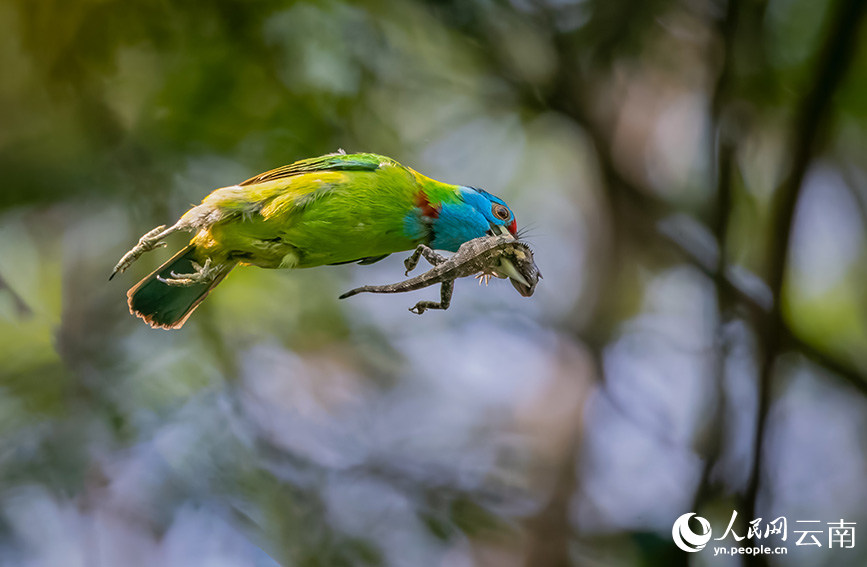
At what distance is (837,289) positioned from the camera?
21.1ft

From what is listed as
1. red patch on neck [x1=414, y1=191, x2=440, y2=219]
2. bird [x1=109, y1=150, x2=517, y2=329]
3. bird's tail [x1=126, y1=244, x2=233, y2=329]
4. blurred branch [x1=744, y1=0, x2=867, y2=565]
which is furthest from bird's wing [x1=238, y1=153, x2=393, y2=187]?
blurred branch [x1=744, y1=0, x2=867, y2=565]

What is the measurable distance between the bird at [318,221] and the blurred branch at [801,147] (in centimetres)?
304

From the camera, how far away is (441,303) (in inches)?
114

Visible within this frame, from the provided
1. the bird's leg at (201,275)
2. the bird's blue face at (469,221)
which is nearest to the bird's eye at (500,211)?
the bird's blue face at (469,221)

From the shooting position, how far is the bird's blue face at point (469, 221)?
3.49 metres

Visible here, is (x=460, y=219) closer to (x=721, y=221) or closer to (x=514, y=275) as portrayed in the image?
(x=514, y=275)

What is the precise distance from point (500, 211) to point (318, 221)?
86 centimetres

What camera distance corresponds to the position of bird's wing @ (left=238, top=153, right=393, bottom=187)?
3.49 metres

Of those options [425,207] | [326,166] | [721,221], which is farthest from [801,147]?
Result: [326,166]

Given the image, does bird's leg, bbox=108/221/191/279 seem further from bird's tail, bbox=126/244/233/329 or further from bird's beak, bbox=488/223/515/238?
bird's beak, bbox=488/223/515/238

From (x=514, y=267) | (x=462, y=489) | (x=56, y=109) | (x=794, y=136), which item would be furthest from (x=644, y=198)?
(x=56, y=109)

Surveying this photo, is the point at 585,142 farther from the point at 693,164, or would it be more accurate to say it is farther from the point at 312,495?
the point at 312,495

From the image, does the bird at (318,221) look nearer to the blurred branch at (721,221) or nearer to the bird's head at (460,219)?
the bird's head at (460,219)

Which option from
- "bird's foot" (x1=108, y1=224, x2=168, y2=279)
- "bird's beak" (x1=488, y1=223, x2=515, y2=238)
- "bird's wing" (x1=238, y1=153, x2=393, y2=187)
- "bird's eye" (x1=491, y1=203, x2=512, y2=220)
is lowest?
"bird's beak" (x1=488, y1=223, x2=515, y2=238)
